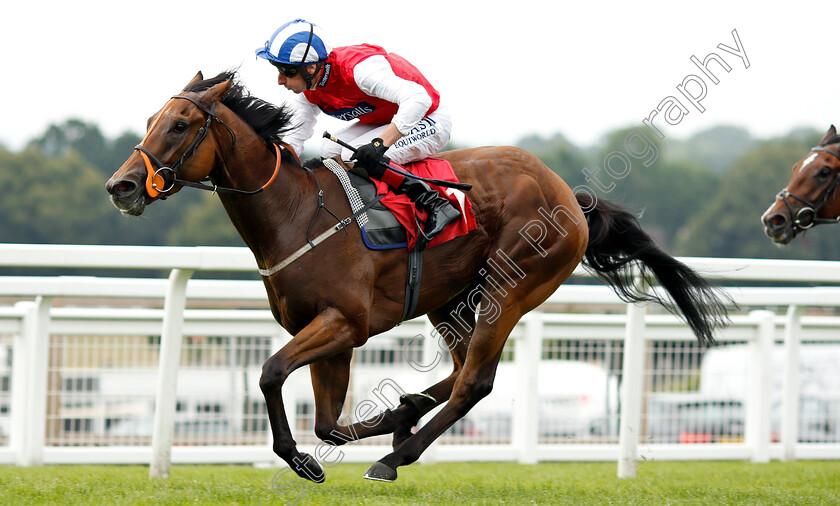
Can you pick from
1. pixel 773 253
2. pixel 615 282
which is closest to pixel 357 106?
pixel 615 282

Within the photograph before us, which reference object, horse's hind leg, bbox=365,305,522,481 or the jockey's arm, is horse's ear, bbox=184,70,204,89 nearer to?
the jockey's arm

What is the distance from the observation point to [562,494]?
170 inches

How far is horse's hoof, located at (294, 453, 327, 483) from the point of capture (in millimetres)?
3924

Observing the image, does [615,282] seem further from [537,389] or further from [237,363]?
[237,363]

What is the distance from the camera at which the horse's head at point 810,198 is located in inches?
239

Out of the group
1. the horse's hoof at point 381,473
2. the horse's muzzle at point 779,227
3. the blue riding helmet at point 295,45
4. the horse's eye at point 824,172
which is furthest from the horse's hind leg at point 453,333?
the horse's eye at point 824,172

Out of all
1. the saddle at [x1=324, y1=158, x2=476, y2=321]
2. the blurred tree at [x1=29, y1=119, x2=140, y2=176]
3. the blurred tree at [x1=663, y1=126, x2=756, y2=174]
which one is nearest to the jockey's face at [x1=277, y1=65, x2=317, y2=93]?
the saddle at [x1=324, y1=158, x2=476, y2=321]

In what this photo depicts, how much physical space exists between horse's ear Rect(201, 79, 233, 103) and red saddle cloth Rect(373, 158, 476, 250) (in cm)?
78

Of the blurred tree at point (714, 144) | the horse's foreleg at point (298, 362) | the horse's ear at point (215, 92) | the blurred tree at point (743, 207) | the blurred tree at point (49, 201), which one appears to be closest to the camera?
the horse's foreleg at point (298, 362)

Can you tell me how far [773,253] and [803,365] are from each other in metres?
44.8

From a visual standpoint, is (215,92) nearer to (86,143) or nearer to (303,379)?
(303,379)

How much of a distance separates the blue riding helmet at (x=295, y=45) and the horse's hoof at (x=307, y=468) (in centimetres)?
165

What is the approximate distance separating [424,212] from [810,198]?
9.83ft

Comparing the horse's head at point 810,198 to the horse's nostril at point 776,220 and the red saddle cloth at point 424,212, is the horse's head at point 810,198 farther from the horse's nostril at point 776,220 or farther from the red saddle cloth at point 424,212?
the red saddle cloth at point 424,212
